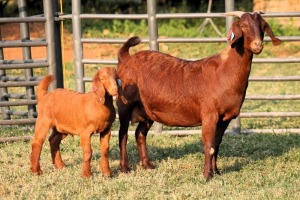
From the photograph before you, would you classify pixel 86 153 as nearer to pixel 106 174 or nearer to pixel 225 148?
pixel 106 174

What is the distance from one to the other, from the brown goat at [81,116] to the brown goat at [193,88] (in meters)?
0.35

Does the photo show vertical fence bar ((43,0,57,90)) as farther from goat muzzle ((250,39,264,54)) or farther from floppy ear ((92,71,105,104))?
goat muzzle ((250,39,264,54))

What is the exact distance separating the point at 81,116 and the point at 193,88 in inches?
49.2

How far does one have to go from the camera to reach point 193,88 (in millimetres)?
8773

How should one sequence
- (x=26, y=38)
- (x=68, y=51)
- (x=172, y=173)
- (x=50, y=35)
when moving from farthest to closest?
(x=68, y=51), (x=26, y=38), (x=50, y=35), (x=172, y=173)

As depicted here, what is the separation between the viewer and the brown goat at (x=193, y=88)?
27.9 feet

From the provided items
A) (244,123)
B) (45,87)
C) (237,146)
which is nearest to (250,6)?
(244,123)

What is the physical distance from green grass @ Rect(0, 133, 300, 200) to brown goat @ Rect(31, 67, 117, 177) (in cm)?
22

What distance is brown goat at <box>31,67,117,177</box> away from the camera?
8.31m

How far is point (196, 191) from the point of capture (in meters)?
7.94

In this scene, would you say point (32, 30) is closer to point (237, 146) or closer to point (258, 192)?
point (237, 146)

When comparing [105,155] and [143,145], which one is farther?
[143,145]

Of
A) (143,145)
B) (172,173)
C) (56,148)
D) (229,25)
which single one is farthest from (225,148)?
(56,148)

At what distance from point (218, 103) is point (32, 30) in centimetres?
1878
